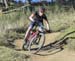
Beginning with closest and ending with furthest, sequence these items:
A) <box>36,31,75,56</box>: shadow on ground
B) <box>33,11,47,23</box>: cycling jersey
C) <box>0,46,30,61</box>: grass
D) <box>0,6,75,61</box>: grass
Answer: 1. <box>0,46,30,61</box>: grass
2. <box>33,11,47,23</box>: cycling jersey
3. <box>36,31,75,56</box>: shadow on ground
4. <box>0,6,75,61</box>: grass

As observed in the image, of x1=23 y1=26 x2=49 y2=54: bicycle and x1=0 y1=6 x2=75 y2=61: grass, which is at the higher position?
x1=23 y1=26 x2=49 y2=54: bicycle

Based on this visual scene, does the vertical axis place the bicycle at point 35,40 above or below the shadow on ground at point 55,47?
above

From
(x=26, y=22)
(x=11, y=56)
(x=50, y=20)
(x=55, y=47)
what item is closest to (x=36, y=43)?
(x=55, y=47)

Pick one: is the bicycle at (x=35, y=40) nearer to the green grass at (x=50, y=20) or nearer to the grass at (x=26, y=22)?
the grass at (x=26, y=22)

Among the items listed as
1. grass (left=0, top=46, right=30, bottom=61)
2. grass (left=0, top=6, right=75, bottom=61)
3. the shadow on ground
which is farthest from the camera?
grass (left=0, top=6, right=75, bottom=61)

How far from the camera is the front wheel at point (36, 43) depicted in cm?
1084

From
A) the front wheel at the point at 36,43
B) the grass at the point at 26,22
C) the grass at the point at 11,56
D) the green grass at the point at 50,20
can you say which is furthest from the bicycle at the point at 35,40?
the green grass at the point at 50,20

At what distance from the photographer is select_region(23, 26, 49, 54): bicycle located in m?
10.8

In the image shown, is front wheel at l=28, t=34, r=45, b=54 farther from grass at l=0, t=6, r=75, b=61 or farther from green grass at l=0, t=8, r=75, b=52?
green grass at l=0, t=8, r=75, b=52

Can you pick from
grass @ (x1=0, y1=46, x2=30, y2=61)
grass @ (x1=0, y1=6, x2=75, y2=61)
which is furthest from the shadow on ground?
grass @ (x1=0, y1=46, x2=30, y2=61)

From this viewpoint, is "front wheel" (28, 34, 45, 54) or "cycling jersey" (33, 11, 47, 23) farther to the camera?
"front wheel" (28, 34, 45, 54)

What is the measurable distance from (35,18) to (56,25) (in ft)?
17.5

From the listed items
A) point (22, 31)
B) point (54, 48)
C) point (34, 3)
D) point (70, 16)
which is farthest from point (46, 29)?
point (34, 3)

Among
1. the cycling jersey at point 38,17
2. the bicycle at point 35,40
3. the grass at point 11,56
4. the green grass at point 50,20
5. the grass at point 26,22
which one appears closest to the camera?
the grass at point 11,56
